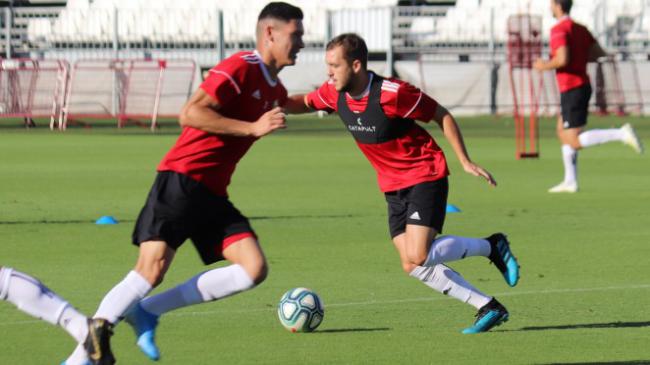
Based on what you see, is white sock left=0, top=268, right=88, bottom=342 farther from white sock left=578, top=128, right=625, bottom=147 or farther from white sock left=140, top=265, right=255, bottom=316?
white sock left=578, top=128, right=625, bottom=147

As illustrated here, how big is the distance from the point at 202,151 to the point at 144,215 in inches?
16.4

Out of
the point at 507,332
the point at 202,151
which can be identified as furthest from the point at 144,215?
the point at 507,332

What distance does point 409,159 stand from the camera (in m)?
8.82

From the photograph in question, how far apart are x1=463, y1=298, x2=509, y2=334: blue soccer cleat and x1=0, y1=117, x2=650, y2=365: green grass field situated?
0.09m

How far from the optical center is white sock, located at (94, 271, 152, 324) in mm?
6688

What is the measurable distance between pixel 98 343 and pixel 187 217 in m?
0.83

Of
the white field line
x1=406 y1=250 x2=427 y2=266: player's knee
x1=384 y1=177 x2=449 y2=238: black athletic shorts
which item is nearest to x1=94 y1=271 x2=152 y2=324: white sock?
the white field line

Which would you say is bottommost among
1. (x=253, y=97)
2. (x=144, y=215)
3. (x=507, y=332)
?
(x=507, y=332)

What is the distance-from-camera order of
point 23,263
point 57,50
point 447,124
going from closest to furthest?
point 447,124 → point 23,263 → point 57,50

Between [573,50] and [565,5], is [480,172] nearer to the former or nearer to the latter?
[565,5]

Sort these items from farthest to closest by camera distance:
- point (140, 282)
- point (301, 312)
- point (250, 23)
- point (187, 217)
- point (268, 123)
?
point (250, 23), point (301, 312), point (187, 217), point (140, 282), point (268, 123)

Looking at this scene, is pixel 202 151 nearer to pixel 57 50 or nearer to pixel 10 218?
pixel 10 218

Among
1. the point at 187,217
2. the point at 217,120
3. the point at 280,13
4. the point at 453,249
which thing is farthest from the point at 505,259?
the point at 217,120

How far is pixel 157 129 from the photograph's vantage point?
33.0 m
